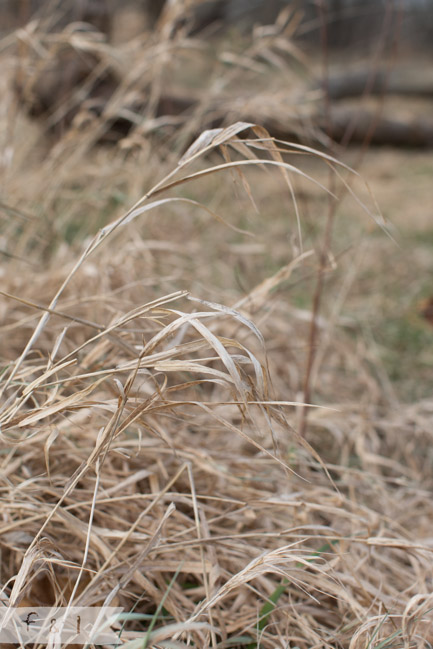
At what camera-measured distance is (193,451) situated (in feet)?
3.00

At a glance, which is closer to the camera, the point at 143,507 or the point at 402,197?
the point at 143,507

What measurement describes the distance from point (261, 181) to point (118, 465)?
281cm

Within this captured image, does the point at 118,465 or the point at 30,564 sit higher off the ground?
the point at 30,564

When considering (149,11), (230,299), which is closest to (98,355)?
(230,299)

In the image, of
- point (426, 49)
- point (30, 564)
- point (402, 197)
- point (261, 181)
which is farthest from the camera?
point (426, 49)

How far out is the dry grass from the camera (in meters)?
0.64

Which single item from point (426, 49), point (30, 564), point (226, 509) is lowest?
point (426, 49)

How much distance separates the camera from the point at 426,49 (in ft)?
27.6

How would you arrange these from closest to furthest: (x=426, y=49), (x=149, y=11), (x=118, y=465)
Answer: (x=118, y=465)
(x=149, y=11)
(x=426, y=49)

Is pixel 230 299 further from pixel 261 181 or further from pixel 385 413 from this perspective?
pixel 261 181

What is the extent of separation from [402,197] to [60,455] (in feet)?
9.24

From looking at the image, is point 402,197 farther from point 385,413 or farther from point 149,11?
point 149,11

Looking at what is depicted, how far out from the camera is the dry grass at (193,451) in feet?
2.10

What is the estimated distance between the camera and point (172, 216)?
7.72ft
